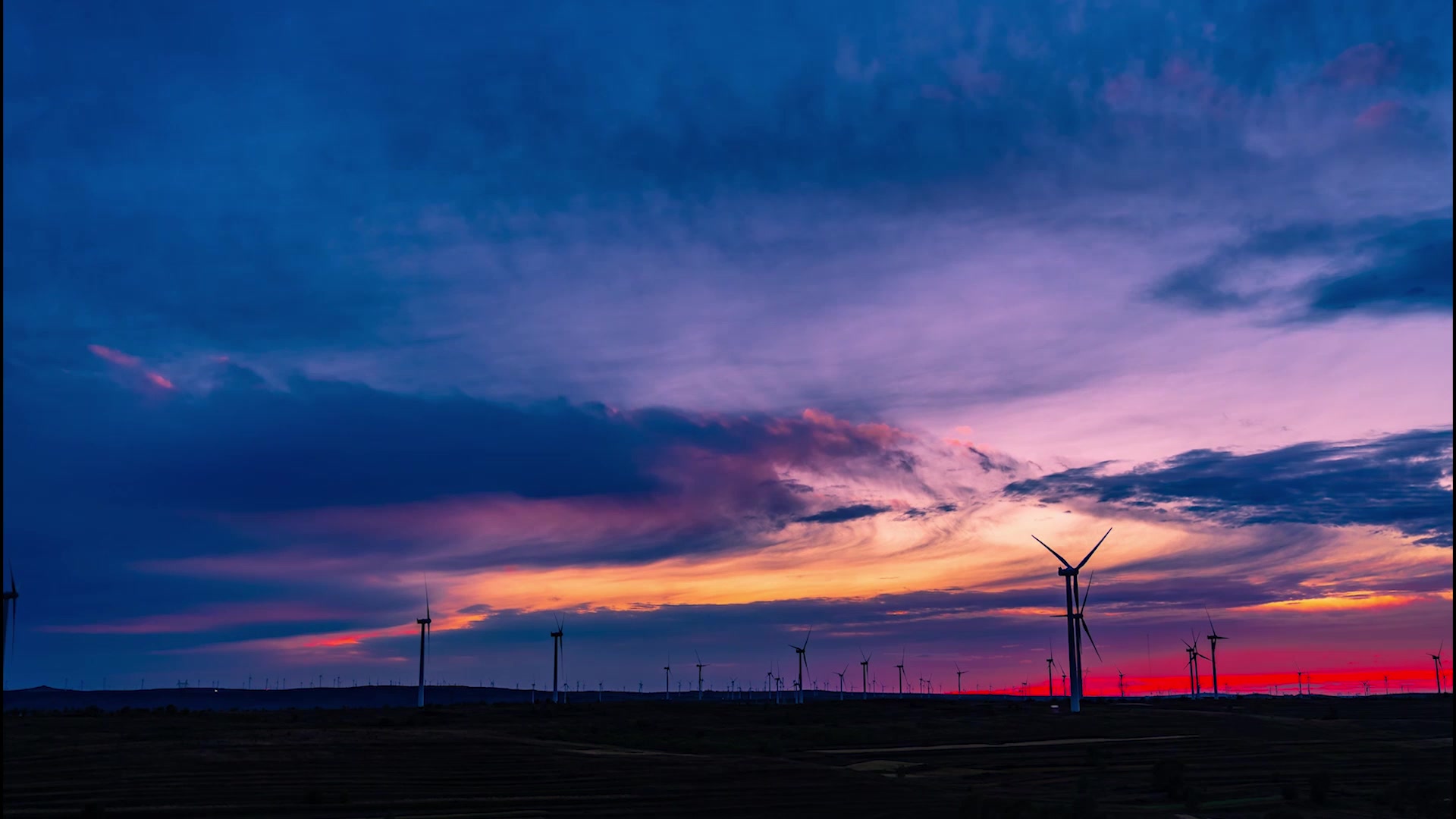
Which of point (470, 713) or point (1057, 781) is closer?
point (1057, 781)

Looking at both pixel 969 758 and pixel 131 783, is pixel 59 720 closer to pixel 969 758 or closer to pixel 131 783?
pixel 131 783

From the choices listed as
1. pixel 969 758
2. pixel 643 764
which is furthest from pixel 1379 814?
pixel 643 764

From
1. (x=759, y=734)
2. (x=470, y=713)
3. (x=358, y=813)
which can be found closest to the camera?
(x=358, y=813)

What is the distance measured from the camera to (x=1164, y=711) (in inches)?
5664

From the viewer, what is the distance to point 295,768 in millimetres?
58594

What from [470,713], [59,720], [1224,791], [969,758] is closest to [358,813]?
[1224,791]

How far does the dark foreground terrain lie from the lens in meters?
44.9

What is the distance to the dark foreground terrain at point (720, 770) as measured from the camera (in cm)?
4488

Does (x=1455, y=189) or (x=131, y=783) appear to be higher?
(x=1455, y=189)

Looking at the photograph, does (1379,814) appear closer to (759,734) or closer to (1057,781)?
(1057,781)

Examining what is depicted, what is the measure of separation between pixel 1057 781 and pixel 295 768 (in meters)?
40.4

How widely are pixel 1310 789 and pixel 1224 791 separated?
3657 millimetres

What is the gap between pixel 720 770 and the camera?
2406 inches

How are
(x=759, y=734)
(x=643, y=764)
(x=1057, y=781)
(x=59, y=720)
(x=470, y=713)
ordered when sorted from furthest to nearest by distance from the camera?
(x=470, y=713) < (x=59, y=720) < (x=759, y=734) < (x=643, y=764) < (x=1057, y=781)
